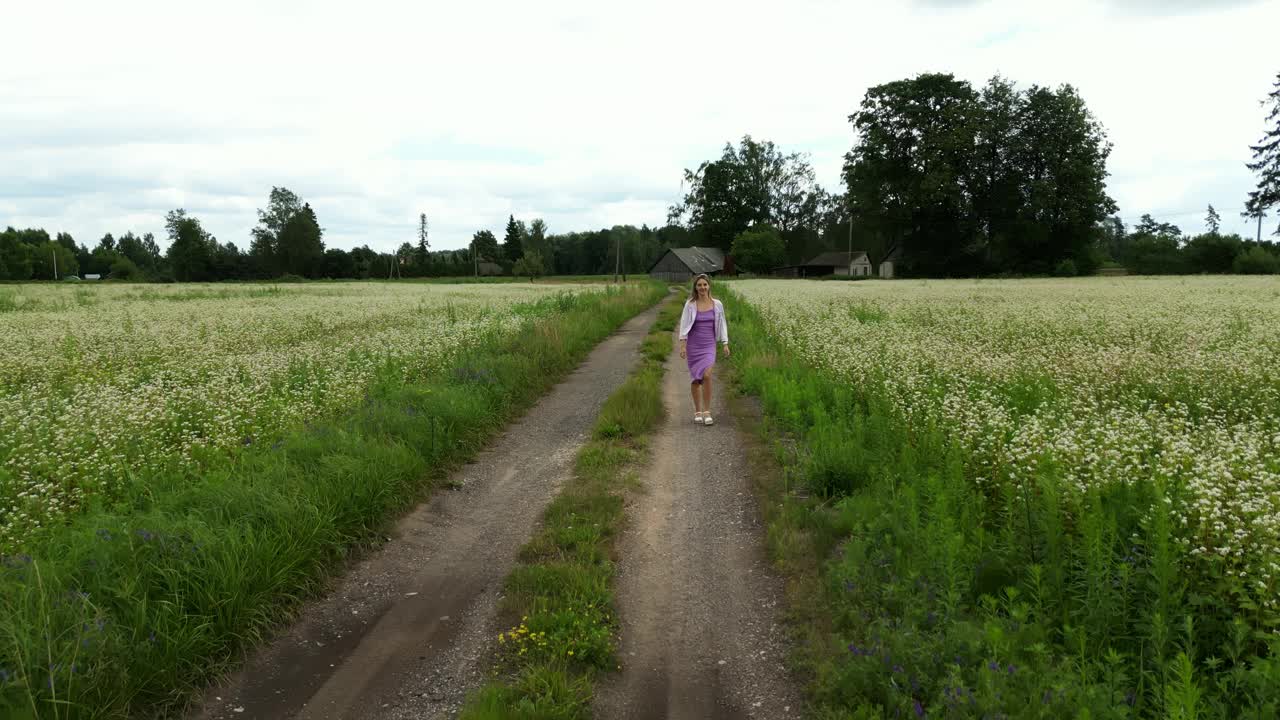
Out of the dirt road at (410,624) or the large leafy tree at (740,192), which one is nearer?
the dirt road at (410,624)

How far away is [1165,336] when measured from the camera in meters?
12.1

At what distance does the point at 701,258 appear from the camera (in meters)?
96.0

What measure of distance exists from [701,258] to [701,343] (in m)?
87.4

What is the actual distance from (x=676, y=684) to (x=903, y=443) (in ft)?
12.4

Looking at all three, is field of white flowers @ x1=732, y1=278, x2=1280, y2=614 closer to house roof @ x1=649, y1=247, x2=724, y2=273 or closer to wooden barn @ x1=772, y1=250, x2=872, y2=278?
house roof @ x1=649, y1=247, x2=724, y2=273

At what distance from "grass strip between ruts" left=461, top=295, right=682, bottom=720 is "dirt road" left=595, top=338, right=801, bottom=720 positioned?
0.16m

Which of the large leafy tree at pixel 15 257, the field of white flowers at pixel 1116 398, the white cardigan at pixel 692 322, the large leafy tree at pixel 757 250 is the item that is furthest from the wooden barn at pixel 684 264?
the large leafy tree at pixel 15 257

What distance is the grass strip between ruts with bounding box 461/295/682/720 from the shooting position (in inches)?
145

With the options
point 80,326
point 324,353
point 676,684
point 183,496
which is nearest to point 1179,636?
point 676,684

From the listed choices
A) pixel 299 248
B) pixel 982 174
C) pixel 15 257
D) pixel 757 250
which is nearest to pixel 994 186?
pixel 982 174

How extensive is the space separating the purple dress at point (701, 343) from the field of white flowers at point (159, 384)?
4.65m

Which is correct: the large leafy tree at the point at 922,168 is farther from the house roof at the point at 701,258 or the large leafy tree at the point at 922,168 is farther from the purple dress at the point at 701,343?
the purple dress at the point at 701,343

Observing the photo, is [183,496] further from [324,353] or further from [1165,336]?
[1165,336]

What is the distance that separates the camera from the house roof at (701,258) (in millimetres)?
92500
